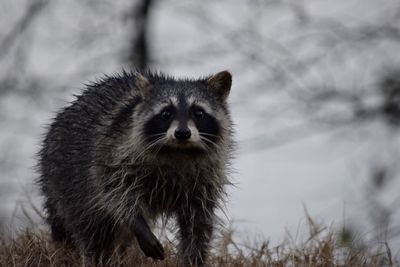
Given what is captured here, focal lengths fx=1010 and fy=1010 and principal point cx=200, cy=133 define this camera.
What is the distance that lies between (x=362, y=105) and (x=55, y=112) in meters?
2.43

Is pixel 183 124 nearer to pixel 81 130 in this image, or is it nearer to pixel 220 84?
pixel 220 84

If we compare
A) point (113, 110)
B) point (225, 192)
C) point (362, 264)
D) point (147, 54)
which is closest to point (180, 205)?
point (225, 192)

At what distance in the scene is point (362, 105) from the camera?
8.04 meters

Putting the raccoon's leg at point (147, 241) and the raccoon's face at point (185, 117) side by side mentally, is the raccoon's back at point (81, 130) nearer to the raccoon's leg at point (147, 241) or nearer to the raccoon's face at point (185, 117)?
the raccoon's face at point (185, 117)

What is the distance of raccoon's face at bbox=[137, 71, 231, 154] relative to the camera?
6.51 meters

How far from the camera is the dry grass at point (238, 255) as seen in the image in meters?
6.73

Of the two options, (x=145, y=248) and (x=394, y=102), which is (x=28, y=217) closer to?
(x=145, y=248)

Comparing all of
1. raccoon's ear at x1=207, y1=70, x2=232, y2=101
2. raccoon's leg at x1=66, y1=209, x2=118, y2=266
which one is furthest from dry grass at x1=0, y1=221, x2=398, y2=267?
raccoon's ear at x1=207, y1=70, x2=232, y2=101

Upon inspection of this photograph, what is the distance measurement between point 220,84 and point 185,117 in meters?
0.66

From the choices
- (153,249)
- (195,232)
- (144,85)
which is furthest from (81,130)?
(153,249)

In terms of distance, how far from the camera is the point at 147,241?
6.47 m

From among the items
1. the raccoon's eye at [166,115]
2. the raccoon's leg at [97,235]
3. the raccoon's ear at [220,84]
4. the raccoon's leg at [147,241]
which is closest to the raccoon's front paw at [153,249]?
the raccoon's leg at [147,241]

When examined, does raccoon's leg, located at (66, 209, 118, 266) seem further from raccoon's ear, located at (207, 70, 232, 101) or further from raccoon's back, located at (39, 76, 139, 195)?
raccoon's ear, located at (207, 70, 232, 101)

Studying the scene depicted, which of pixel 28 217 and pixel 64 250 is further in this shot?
pixel 28 217
